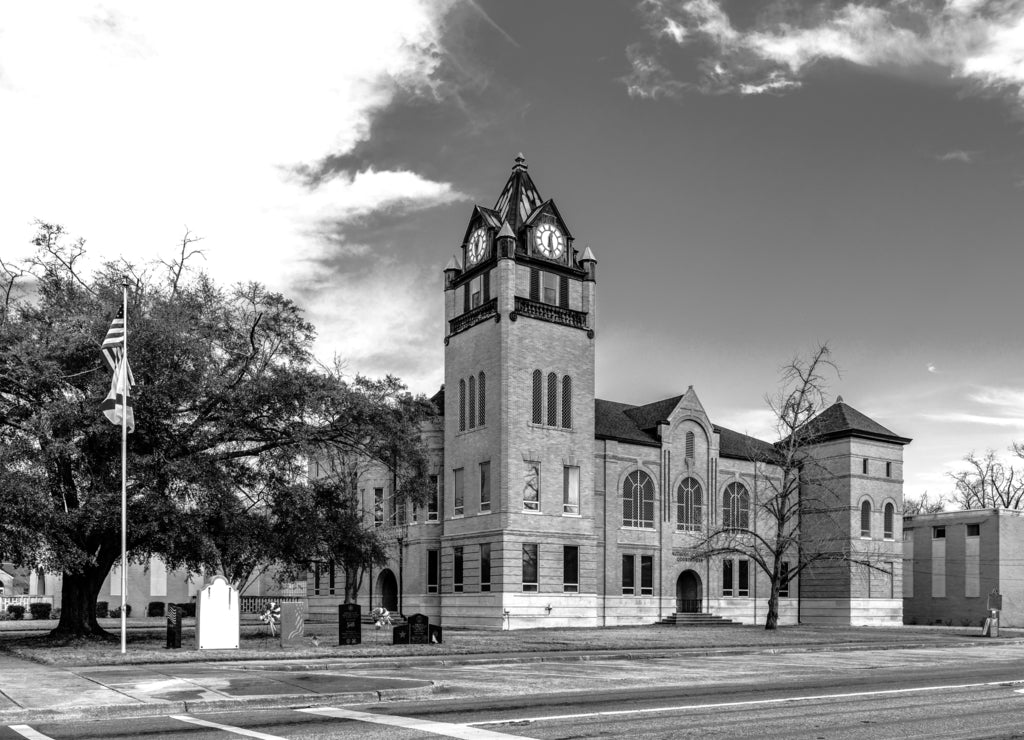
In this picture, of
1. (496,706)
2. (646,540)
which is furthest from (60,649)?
(646,540)

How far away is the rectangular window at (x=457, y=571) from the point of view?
175 ft

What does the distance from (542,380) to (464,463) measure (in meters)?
5.79

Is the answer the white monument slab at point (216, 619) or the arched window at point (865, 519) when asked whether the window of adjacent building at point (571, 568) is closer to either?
the arched window at point (865, 519)

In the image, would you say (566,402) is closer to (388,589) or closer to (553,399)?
(553,399)

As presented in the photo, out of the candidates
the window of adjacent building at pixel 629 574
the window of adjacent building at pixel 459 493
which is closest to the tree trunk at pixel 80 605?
the window of adjacent building at pixel 459 493

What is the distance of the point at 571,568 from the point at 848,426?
67.7ft

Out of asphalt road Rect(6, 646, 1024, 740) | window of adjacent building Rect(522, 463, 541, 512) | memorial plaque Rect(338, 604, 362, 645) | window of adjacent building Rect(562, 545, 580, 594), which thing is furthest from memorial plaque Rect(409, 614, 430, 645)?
window of adjacent building Rect(562, 545, 580, 594)

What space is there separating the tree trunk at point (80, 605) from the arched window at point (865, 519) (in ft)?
144

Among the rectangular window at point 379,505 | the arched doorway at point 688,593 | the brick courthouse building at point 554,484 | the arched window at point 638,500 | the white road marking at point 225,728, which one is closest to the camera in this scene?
the white road marking at point 225,728

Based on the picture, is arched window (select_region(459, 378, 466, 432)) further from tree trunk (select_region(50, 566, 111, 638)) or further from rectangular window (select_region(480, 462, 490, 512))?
tree trunk (select_region(50, 566, 111, 638))

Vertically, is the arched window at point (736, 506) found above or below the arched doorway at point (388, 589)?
above

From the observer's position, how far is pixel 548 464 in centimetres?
5178

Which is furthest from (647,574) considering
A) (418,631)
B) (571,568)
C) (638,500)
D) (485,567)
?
(418,631)

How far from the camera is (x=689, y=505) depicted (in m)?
58.8
